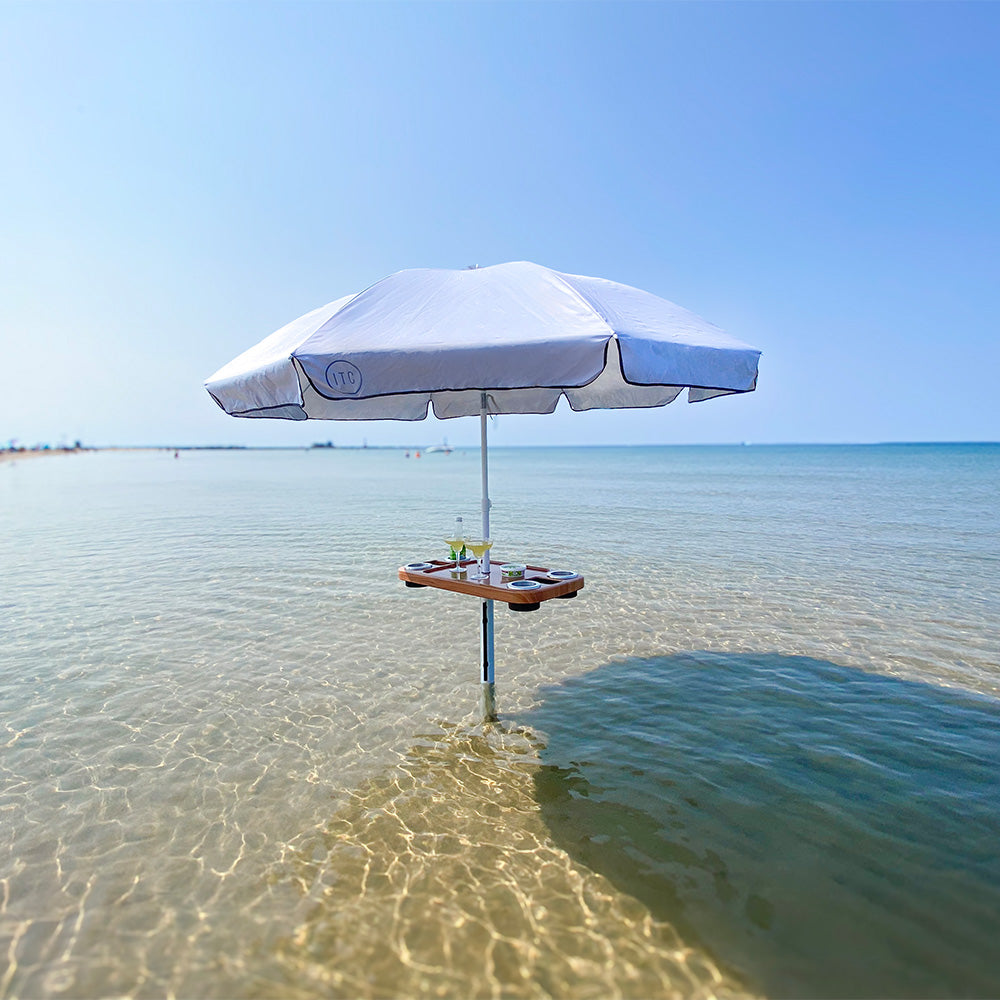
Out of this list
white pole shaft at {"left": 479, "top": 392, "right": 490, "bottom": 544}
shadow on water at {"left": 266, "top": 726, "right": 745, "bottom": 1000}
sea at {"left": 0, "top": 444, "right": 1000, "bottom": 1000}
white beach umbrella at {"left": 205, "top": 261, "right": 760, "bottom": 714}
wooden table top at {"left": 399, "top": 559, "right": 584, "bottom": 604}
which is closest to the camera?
shadow on water at {"left": 266, "top": 726, "right": 745, "bottom": 1000}

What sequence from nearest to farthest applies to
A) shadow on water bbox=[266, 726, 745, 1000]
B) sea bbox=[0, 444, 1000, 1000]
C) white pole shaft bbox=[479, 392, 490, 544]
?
shadow on water bbox=[266, 726, 745, 1000] < sea bbox=[0, 444, 1000, 1000] < white pole shaft bbox=[479, 392, 490, 544]

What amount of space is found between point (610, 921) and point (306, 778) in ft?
7.63

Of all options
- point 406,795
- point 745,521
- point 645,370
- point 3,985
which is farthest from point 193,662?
point 745,521

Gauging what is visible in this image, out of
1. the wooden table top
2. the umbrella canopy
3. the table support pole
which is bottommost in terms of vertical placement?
the table support pole

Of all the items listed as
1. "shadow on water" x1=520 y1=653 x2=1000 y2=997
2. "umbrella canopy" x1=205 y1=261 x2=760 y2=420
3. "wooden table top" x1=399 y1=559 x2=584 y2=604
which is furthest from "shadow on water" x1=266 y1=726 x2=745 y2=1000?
"umbrella canopy" x1=205 y1=261 x2=760 y2=420

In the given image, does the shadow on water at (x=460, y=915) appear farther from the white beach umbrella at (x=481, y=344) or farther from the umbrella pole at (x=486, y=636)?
the white beach umbrella at (x=481, y=344)

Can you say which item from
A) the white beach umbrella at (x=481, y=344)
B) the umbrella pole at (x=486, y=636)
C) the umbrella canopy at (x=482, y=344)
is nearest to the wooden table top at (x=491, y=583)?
the umbrella pole at (x=486, y=636)

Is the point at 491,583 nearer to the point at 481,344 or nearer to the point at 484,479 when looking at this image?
the point at 484,479

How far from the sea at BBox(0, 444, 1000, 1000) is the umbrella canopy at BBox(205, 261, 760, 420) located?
2.56m

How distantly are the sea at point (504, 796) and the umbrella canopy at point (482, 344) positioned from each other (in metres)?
2.56

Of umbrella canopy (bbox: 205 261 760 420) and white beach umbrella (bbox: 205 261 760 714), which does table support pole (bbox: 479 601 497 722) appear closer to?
umbrella canopy (bbox: 205 261 760 420)

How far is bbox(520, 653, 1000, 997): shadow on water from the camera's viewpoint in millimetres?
2844

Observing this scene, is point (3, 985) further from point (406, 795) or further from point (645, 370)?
point (645, 370)

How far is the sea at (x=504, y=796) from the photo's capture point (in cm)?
283
